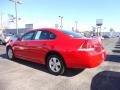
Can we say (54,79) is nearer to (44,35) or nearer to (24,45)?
(44,35)

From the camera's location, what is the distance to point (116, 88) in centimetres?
509

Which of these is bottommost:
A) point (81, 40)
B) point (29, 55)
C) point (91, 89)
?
point (91, 89)

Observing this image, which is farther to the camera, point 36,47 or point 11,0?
point 11,0

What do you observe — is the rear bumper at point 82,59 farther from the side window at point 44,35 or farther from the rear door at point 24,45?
the rear door at point 24,45

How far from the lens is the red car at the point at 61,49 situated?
19.2 ft

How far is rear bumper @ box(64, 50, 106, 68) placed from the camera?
5781 mm

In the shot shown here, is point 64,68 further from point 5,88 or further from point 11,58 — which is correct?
point 11,58

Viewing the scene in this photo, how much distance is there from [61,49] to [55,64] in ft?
2.03

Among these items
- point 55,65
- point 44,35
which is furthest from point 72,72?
point 44,35

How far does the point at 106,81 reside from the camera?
5730mm

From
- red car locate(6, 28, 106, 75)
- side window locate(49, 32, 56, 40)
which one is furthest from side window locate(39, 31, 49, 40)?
side window locate(49, 32, 56, 40)

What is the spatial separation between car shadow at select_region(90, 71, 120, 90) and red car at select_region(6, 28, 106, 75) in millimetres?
471

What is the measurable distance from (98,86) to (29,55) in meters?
3.26

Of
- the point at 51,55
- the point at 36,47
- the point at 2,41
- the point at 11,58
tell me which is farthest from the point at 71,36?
the point at 2,41
